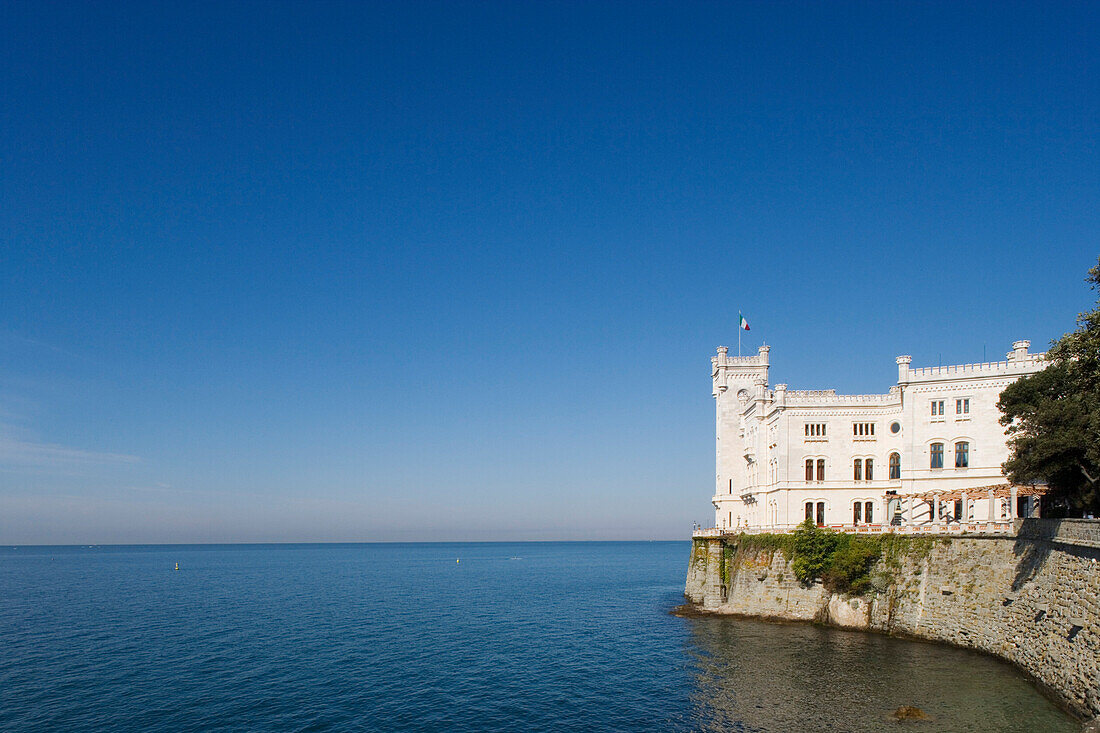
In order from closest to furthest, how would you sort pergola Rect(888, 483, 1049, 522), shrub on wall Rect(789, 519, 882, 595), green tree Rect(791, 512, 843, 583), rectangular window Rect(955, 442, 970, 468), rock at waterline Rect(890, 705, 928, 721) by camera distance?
rock at waterline Rect(890, 705, 928, 721) < pergola Rect(888, 483, 1049, 522) < shrub on wall Rect(789, 519, 882, 595) < green tree Rect(791, 512, 843, 583) < rectangular window Rect(955, 442, 970, 468)

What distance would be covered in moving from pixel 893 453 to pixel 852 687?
35.1 m

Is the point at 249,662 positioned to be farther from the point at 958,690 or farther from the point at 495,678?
the point at 958,690

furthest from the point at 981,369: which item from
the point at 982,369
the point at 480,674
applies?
the point at 480,674

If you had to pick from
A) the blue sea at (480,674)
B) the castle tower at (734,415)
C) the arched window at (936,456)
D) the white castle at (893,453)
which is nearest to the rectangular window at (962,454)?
the white castle at (893,453)

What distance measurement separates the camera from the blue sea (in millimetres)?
39594

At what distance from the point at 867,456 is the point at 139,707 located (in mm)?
65194

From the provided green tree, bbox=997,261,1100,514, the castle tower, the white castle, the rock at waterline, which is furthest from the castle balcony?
the rock at waterline

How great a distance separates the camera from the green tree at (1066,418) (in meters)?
41.6

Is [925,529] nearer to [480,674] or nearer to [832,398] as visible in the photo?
[832,398]

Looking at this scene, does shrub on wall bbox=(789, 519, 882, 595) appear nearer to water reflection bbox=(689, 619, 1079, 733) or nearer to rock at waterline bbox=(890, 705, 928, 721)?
water reflection bbox=(689, 619, 1079, 733)

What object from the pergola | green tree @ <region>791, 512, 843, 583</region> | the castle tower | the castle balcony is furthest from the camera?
the castle tower

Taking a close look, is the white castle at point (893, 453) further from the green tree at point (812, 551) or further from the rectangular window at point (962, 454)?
the green tree at point (812, 551)

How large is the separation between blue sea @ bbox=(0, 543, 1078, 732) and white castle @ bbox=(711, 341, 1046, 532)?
1642 centimetres

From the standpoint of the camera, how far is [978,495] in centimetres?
6253
